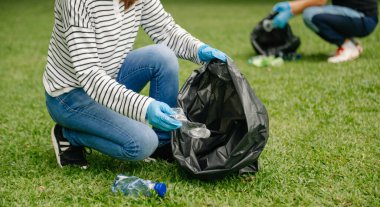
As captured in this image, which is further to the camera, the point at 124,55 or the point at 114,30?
the point at 124,55

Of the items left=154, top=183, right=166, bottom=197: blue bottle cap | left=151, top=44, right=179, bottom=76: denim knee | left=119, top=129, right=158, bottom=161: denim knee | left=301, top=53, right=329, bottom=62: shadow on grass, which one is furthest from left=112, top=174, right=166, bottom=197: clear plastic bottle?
left=301, top=53, right=329, bottom=62: shadow on grass

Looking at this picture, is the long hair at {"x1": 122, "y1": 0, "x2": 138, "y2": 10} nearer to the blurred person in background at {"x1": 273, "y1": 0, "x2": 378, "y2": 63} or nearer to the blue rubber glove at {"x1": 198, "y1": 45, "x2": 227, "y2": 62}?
the blue rubber glove at {"x1": 198, "y1": 45, "x2": 227, "y2": 62}

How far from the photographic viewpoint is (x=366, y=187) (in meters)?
2.20

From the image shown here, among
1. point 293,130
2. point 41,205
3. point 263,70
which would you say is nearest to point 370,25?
point 263,70

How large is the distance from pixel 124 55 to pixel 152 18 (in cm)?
25

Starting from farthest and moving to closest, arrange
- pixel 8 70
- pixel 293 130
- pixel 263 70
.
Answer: pixel 8 70, pixel 263 70, pixel 293 130

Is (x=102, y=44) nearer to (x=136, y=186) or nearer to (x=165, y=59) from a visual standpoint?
(x=165, y=59)

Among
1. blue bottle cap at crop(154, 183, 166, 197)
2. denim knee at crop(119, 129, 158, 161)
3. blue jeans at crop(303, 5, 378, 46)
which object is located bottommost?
blue jeans at crop(303, 5, 378, 46)

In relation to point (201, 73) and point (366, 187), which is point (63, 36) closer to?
point (201, 73)

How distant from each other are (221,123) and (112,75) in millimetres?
571

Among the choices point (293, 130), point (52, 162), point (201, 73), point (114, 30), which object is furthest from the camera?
point (293, 130)

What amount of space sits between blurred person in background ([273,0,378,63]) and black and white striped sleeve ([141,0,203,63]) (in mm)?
2362

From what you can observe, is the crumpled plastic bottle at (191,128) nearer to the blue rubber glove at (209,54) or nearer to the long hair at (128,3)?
the blue rubber glove at (209,54)

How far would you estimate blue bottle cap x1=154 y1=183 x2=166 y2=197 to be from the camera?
2102 millimetres
